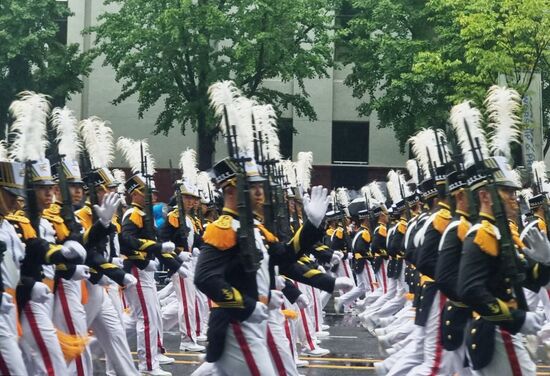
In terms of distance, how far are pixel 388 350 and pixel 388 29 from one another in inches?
1020

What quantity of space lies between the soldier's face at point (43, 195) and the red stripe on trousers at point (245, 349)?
7.62ft

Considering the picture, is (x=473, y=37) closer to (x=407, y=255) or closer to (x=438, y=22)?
(x=438, y=22)

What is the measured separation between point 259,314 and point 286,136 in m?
34.2

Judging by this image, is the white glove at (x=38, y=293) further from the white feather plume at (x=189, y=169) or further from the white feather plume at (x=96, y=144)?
the white feather plume at (x=189, y=169)

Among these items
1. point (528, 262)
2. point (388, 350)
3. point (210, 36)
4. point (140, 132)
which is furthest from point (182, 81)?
point (528, 262)

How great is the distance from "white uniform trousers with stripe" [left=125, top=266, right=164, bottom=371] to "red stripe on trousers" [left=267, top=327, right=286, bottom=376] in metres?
4.33

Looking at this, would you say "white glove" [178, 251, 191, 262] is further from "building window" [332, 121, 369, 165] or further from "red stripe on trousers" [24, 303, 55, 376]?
"building window" [332, 121, 369, 165]

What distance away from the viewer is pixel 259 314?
22.2 feet

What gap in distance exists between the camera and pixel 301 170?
17.7 meters

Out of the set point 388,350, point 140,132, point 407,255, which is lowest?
point 388,350

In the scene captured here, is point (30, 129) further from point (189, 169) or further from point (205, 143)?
point (205, 143)

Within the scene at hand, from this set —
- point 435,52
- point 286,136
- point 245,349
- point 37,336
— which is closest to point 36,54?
point 286,136

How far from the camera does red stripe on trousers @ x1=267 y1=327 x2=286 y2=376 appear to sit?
7262 mm

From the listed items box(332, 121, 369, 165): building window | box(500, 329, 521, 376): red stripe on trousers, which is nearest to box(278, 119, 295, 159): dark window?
box(332, 121, 369, 165): building window
